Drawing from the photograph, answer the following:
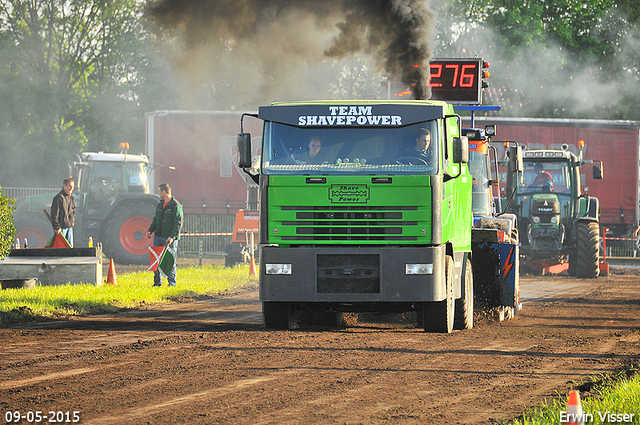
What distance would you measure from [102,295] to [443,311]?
6.21 meters

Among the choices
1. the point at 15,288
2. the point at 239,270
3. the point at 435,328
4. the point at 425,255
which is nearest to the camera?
the point at 425,255

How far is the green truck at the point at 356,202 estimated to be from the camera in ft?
31.1

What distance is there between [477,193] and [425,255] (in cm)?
522

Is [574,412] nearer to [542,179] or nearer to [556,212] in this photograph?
[556,212]

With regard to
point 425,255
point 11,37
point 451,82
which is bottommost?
point 425,255

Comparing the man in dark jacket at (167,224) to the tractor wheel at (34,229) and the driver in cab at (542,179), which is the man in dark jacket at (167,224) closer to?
the tractor wheel at (34,229)

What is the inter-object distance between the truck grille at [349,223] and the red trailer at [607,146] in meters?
18.4

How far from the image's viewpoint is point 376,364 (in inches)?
A: 317

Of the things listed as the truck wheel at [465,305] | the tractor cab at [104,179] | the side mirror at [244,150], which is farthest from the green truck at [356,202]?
the tractor cab at [104,179]

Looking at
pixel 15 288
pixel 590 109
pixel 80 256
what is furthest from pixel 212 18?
pixel 590 109

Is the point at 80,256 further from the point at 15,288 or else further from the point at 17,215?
the point at 17,215

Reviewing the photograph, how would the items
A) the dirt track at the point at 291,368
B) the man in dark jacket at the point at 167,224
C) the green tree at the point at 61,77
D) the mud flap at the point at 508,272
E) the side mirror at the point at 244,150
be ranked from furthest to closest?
the green tree at the point at 61,77, the man in dark jacket at the point at 167,224, the mud flap at the point at 508,272, the side mirror at the point at 244,150, the dirt track at the point at 291,368

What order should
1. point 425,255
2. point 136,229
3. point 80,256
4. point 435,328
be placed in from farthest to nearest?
point 136,229 < point 80,256 < point 435,328 < point 425,255

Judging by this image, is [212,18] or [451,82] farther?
[212,18]
